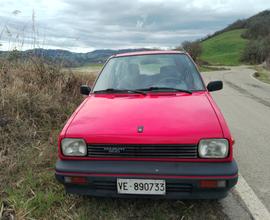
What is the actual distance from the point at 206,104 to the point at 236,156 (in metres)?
1.84

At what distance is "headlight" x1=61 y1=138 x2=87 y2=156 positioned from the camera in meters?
3.16

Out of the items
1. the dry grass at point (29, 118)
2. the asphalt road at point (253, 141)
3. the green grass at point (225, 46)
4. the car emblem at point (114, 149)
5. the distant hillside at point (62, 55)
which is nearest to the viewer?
the car emblem at point (114, 149)

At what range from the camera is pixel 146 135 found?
3.03m

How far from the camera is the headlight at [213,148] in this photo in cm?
303

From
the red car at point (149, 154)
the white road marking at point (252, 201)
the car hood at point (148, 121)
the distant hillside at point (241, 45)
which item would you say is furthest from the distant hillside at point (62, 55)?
the distant hillside at point (241, 45)

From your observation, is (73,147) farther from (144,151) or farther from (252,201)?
(252,201)

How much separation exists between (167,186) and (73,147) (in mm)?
960

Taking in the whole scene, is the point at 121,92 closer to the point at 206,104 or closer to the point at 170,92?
the point at 170,92

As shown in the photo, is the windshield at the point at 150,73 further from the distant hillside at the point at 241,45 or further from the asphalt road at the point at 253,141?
the distant hillside at the point at 241,45

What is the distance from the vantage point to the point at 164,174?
9.67 feet

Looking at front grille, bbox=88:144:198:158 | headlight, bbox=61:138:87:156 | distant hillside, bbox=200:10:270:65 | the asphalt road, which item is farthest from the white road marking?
distant hillside, bbox=200:10:270:65

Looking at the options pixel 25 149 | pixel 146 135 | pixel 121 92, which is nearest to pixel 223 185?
pixel 146 135

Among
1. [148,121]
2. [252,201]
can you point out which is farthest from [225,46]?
[148,121]

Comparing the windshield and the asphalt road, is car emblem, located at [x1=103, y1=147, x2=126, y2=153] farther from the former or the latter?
the asphalt road
